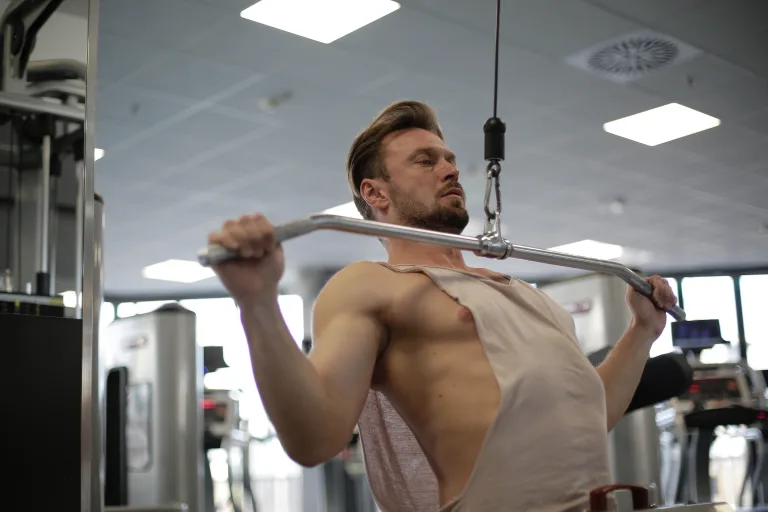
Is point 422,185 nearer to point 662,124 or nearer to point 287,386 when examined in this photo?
point 287,386

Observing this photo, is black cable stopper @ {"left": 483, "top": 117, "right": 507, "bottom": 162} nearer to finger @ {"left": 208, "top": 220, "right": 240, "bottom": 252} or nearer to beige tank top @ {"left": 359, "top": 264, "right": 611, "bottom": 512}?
beige tank top @ {"left": 359, "top": 264, "right": 611, "bottom": 512}

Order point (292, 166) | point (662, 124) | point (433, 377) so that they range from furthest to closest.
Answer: point (292, 166)
point (662, 124)
point (433, 377)

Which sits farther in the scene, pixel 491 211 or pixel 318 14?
pixel 318 14

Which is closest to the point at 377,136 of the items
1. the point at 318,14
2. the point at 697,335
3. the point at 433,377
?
the point at 433,377

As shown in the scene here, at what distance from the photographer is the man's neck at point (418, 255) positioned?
1774mm

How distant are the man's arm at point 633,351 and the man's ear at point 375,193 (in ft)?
1.80

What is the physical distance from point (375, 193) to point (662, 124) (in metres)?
4.94

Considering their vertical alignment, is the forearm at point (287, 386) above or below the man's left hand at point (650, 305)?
below

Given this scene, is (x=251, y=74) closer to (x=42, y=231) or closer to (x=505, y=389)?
(x=42, y=231)

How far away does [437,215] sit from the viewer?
174cm

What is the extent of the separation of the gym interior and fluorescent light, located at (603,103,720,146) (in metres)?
0.02

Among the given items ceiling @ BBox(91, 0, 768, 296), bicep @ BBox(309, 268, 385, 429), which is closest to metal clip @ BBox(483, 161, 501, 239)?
bicep @ BBox(309, 268, 385, 429)

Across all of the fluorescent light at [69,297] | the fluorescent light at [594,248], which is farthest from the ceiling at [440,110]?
the fluorescent light at [69,297]

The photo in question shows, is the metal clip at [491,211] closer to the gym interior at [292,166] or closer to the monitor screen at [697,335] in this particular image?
the gym interior at [292,166]
